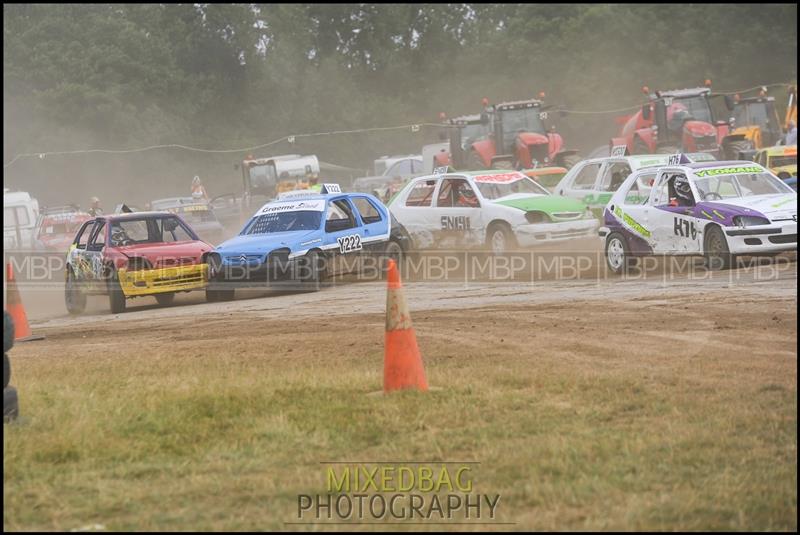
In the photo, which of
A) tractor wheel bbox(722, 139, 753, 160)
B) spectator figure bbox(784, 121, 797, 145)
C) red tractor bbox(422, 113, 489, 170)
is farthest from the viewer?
red tractor bbox(422, 113, 489, 170)

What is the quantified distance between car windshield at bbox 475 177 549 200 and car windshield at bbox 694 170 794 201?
420 centimetres

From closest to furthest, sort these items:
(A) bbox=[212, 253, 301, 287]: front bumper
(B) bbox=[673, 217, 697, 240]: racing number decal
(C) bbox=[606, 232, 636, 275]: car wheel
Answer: (B) bbox=[673, 217, 697, 240]: racing number decal, (C) bbox=[606, 232, 636, 275]: car wheel, (A) bbox=[212, 253, 301, 287]: front bumper

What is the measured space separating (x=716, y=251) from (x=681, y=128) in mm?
15278

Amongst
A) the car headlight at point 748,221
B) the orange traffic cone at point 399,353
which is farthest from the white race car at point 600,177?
the orange traffic cone at point 399,353

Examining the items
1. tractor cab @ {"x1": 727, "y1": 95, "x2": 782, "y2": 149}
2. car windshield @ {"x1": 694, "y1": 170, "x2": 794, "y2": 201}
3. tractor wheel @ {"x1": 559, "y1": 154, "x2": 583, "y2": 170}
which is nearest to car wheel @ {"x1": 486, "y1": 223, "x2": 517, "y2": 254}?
car windshield @ {"x1": 694, "y1": 170, "x2": 794, "y2": 201}

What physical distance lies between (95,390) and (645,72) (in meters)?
38.3

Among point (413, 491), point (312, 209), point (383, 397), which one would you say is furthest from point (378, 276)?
point (413, 491)

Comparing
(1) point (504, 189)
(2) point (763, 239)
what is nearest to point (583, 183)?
(1) point (504, 189)

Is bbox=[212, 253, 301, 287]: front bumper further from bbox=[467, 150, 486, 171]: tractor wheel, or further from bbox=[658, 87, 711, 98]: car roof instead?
bbox=[467, 150, 486, 171]: tractor wheel

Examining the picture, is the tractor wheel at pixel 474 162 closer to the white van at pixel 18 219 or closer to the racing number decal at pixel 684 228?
the white van at pixel 18 219

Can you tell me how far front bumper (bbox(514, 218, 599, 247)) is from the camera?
18516 mm

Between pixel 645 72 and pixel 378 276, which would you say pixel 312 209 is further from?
pixel 645 72

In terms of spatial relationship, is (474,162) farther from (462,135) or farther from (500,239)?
(500,239)

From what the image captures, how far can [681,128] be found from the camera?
2989 cm
